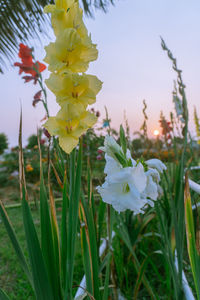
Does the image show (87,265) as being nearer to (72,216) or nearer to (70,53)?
(72,216)

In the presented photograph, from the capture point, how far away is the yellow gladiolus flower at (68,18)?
380 millimetres

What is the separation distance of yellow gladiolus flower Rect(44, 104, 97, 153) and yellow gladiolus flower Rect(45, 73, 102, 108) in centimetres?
2

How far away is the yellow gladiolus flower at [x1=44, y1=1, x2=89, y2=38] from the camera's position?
1.25 ft

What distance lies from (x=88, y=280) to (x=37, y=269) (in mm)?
131

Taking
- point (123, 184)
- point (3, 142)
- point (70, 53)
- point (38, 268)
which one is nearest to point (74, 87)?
point (70, 53)

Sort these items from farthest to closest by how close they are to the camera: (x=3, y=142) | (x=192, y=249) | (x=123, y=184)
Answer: (x=3, y=142), (x=192, y=249), (x=123, y=184)

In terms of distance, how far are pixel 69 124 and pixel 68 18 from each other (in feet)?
0.61

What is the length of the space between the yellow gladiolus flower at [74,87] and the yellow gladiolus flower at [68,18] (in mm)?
82

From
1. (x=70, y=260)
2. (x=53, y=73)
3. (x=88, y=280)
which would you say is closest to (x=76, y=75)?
(x=53, y=73)

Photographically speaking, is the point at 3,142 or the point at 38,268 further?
the point at 3,142

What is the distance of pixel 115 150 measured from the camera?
0.37 metres

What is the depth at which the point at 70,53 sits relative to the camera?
0.38m

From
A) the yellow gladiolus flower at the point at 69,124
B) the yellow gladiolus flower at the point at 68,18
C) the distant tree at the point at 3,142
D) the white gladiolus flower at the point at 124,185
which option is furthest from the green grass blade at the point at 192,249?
the distant tree at the point at 3,142

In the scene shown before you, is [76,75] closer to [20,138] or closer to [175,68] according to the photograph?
[20,138]
